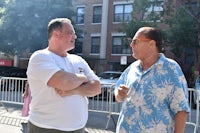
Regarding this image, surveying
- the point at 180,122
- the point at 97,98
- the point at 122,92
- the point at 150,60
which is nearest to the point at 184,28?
the point at 97,98

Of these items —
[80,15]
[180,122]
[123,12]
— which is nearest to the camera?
[180,122]

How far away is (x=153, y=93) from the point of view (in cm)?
273

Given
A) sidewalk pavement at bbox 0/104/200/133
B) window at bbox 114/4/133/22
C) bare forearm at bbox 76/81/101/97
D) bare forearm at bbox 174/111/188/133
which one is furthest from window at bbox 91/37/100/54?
bare forearm at bbox 174/111/188/133

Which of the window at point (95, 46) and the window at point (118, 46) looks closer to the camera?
the window at point (118, 46)

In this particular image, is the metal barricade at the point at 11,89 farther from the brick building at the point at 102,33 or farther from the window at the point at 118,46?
the window at the point at 118,46

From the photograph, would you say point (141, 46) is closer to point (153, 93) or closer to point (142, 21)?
point (153, 93)

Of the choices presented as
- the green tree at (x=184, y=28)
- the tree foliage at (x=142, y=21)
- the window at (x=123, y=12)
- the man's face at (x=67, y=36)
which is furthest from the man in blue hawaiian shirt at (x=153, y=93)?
the window at (x=123, y=12)

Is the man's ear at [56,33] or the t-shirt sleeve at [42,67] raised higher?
the man's ear at [56,33]

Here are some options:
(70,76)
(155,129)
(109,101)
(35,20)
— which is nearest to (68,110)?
(70,76)

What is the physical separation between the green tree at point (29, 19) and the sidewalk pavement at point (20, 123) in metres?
12.0

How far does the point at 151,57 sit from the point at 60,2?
2044 cm

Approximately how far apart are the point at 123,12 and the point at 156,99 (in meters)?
25.2

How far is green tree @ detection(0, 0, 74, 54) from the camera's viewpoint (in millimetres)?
21531

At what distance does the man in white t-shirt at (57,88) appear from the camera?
8.98 ft
